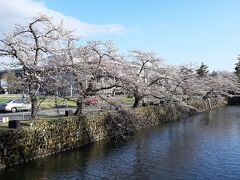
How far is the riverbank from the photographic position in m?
16.4

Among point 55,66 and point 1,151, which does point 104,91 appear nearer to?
point 55,66

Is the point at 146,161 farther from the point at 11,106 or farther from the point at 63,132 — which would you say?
the point at 11,106

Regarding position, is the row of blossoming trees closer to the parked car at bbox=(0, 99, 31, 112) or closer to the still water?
the still water

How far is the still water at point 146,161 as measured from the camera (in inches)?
609

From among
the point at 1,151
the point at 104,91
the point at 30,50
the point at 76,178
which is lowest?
the point at 76,178

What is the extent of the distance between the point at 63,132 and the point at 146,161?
489cm

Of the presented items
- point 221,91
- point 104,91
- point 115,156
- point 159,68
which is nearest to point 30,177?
point 115,156

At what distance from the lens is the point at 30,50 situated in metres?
19.6

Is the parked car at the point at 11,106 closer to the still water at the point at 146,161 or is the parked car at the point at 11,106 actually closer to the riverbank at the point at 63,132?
the riverbank at the point at 63,132

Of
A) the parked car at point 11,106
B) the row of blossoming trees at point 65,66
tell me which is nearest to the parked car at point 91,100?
the row of blossoming trees at point 65,66

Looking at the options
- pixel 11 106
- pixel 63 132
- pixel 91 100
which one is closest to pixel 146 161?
pixel 63 132

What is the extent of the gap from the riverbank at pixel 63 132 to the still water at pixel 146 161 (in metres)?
0.58

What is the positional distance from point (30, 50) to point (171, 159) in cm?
923

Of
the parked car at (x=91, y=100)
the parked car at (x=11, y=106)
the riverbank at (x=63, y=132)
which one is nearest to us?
the riverbank at (x=63, y=132)
